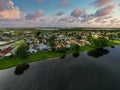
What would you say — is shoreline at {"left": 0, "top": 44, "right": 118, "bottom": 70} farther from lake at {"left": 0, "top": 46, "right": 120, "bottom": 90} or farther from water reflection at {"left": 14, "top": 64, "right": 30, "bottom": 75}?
lake at {"left": 0, "top": 46, "right": 120, "bottom": 90}

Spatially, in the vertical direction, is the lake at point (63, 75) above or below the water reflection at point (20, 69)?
above

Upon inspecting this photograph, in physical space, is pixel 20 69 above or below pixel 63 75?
below

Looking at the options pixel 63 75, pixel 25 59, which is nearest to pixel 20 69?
pixel 25 59

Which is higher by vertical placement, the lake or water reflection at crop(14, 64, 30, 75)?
the lake

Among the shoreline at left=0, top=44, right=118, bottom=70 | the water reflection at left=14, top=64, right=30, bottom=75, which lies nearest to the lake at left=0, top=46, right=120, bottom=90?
the water reflection at left=14, top=64, right=30, bottom=75

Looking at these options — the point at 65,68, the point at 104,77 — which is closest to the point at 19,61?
the point at 65,68

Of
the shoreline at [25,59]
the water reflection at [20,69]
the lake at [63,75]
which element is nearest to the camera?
the lake at [63,75]

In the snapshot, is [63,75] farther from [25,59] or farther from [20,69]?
[25,59]

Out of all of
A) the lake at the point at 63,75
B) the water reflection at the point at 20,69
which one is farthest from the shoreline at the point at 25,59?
the lake at the point at 63,75

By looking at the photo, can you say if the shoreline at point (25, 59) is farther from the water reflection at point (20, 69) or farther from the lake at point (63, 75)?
the lake at point (63, 75)

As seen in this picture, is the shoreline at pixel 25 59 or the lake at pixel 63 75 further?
the shoreline at pixel 25 59
